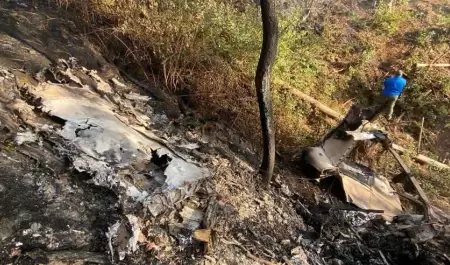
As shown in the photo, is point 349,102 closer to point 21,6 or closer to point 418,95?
point 418,95

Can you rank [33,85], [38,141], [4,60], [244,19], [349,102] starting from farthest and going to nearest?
1. [349,102]
2. [244,19]
3. [4,60]
4. [33,85]
5. [38,141]

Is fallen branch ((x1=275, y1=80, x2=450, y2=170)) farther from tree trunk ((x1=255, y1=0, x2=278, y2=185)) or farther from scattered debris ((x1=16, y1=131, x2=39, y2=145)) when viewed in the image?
scattered debris ((x1=16, y1=131, x2=39, y2=145))

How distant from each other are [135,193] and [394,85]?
226 inches

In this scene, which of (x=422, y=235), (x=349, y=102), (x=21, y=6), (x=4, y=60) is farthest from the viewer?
(x=349, y=102)

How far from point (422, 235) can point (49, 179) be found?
3573mm

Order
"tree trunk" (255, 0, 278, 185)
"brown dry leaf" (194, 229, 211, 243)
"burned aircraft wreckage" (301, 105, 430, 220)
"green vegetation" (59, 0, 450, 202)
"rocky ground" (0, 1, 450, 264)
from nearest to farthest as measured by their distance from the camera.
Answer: "rocky ground" (0, 1, 450, 264)
"brown dry leaf" (194, 229, 211, 243)
"tree trunk" (255, 0, 278, 185)
"burned aircraft wreckage" (301, 105, 430, 220)
"green vegetation" (59, 0, 450, 202)

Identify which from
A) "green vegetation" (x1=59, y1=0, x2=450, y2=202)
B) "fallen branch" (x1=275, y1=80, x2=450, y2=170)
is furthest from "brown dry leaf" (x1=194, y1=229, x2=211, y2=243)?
"fallen branch" (x1=275, y1=80, x2=450, y2=170)

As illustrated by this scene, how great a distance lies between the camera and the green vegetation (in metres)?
5.76

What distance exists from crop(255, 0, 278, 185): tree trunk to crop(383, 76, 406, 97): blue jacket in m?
3.94

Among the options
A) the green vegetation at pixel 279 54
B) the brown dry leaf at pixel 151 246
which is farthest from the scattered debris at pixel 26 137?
the green vegetation at pixel 279 54

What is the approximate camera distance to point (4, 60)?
4.52 metres

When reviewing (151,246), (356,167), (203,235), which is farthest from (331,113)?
(151,246)

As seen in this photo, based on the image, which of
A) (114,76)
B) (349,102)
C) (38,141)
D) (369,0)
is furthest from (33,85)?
(369,0)

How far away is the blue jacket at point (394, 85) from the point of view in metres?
7.22
